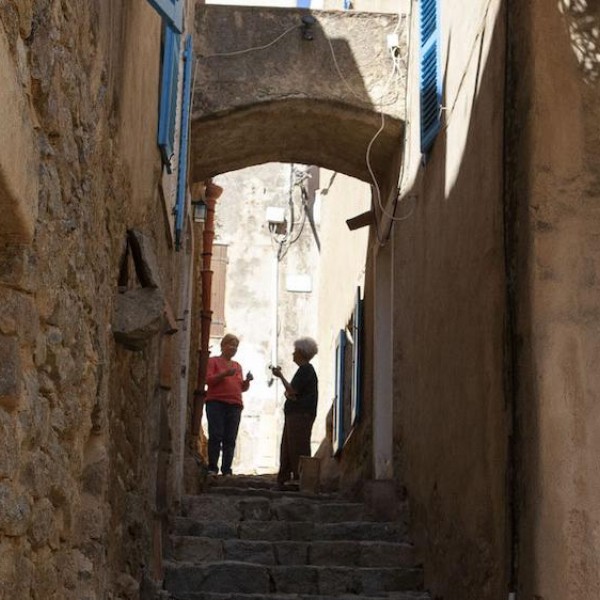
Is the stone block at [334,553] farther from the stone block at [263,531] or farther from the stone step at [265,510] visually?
the stone step at [265,510]

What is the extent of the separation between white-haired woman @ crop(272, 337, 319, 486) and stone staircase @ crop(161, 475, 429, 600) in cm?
235

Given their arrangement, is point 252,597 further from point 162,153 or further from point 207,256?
point 207,256

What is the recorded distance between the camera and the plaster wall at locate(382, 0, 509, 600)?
646cm

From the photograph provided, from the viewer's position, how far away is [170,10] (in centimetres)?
570

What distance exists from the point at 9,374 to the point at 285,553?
5.39 metres

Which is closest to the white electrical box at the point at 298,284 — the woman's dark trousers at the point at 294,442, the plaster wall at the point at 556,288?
the woman's dark trousers at the point at 294,442

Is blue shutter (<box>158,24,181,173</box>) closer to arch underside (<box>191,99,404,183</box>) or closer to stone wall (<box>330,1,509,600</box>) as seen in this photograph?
stone wall (<box>330,1,509,600</box>)

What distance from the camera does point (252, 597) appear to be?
7.47m

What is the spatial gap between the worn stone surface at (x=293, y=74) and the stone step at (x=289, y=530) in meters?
2.96

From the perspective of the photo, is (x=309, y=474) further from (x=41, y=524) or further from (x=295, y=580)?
(x=41, y=524)

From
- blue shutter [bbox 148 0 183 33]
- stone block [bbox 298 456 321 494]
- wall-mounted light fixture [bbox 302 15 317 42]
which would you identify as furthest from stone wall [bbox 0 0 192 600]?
stone block [bbox 298 456 321 494]

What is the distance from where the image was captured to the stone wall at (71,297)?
10.9 ft

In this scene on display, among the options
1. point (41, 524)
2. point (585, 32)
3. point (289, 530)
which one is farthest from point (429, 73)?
point (41, 524)

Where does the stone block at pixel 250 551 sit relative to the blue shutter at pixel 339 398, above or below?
below
